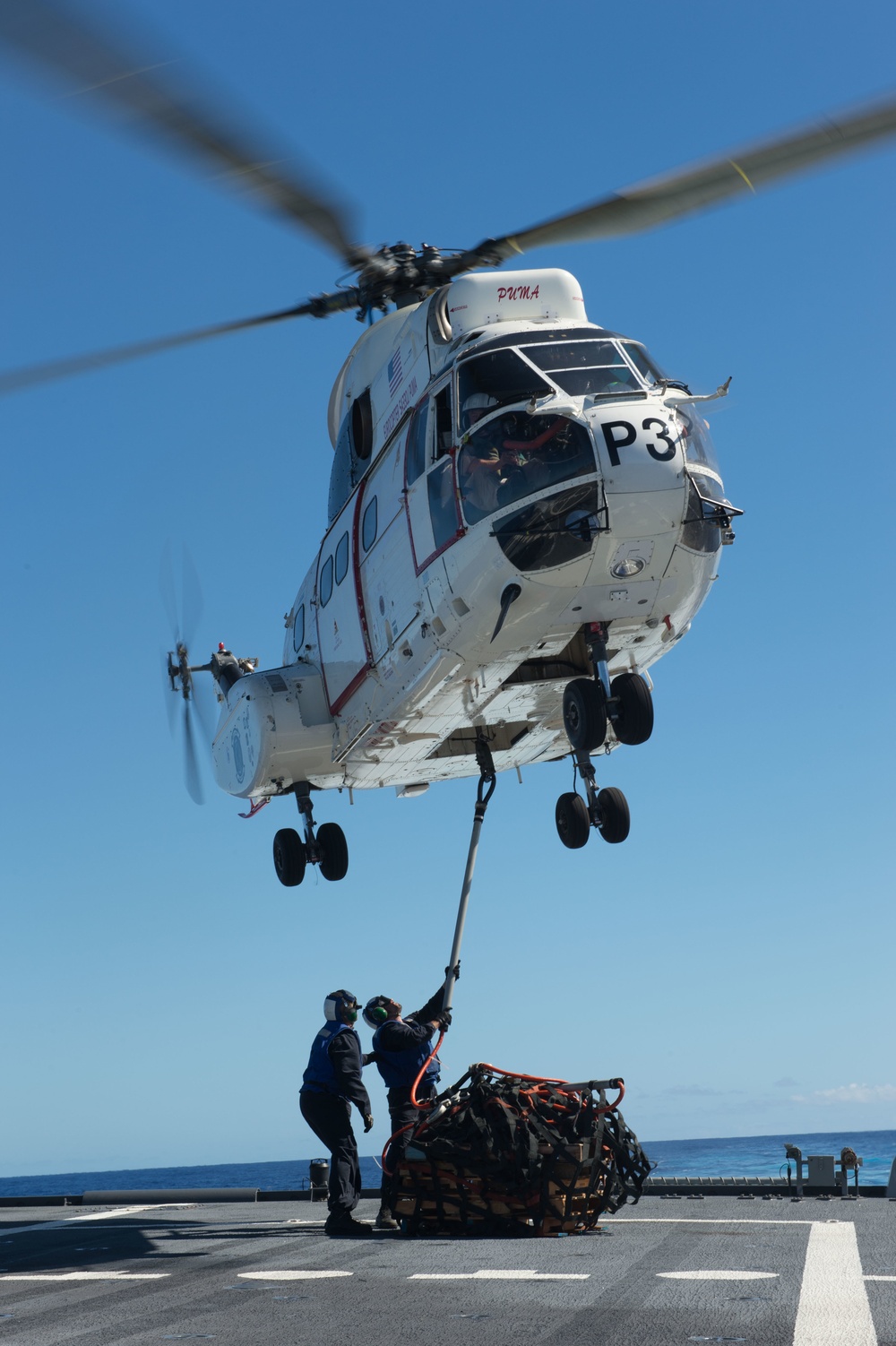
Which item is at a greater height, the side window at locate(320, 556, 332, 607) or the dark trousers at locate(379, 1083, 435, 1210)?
the side window at locate(320, 556, 332, 607)

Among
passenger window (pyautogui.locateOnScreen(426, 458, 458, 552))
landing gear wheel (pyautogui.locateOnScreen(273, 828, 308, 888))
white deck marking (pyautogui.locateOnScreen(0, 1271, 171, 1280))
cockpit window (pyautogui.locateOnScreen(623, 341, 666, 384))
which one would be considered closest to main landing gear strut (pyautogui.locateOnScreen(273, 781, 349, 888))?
landing gear wheel (pyautogui.locateOnScreen(273, 828, 308, 888))

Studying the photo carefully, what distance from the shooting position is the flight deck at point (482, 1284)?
613 cm

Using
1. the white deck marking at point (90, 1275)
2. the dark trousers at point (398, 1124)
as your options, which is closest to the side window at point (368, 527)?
the dark trousers at point (398, 1124)

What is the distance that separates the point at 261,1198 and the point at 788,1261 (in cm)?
911

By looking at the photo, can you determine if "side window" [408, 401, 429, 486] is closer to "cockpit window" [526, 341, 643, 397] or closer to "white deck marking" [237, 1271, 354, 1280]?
"cockpit window" [526, 341, 643, 397]

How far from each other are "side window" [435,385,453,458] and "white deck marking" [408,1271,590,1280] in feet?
23.4

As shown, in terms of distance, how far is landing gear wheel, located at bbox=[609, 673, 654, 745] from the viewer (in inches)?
484

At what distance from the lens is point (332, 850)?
58.4ft

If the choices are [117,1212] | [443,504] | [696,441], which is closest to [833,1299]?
[696,441]

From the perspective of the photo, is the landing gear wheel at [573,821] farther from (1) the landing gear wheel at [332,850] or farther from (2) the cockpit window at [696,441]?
(1) the landing gear wheel at [332,850]

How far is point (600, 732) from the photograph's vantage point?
12.1 m

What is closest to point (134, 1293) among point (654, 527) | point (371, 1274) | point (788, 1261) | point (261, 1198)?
point (371, 1274)

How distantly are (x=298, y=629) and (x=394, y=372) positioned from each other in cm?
449

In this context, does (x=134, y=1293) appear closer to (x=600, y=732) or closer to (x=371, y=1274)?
(x=371, y=1274)
